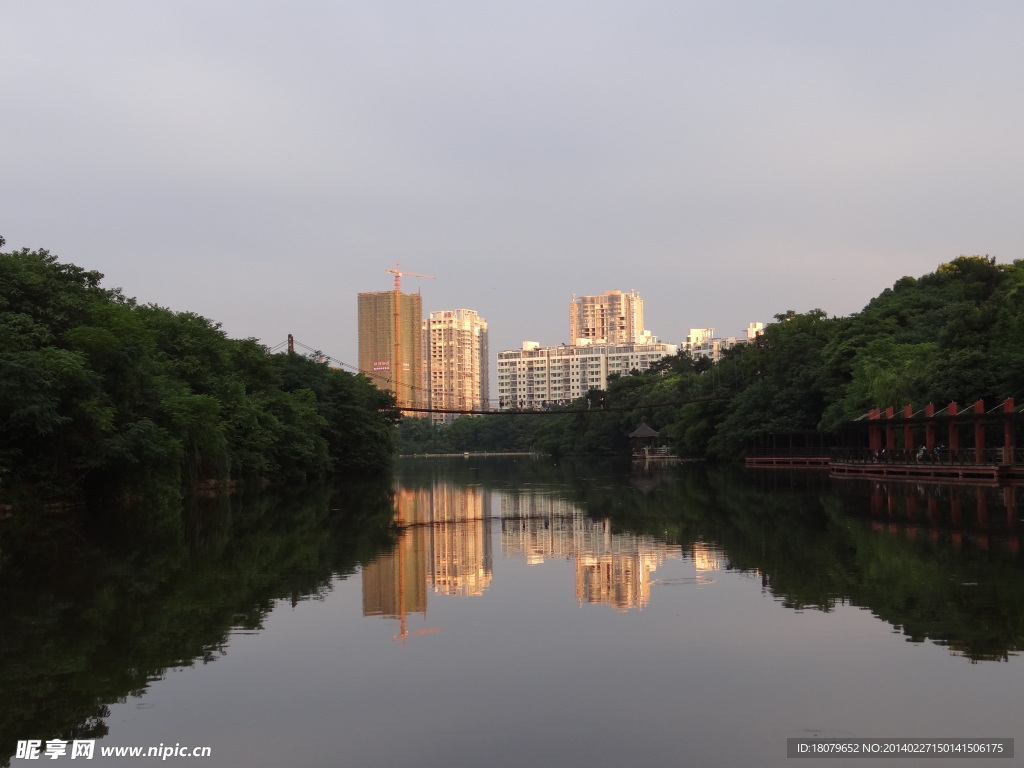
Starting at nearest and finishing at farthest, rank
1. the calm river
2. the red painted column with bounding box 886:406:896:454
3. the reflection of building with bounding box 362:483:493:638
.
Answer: the calm river → the reflection of building with bounding box 362:483:493:638 → the red painted column with bounding box 886:406:896:454

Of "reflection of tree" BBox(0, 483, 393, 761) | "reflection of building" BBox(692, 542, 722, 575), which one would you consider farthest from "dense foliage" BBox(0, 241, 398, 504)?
"reflection of building" BBox(692, 542, 722, 575)

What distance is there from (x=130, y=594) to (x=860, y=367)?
143 feet

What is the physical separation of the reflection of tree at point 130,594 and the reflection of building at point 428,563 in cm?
59

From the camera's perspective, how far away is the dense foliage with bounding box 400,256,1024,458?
37.8m

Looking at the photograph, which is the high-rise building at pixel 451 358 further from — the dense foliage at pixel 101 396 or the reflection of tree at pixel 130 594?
the reflection of tree at pixel 130 594

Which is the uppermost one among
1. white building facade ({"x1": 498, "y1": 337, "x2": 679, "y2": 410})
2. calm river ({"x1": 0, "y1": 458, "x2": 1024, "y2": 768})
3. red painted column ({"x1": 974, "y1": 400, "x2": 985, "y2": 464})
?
white building facade ({"x1": 498, "y1": 337, "x2": 679, "y2": 410})

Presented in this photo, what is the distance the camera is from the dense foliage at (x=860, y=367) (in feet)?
124

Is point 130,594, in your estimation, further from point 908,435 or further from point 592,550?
point 908,435

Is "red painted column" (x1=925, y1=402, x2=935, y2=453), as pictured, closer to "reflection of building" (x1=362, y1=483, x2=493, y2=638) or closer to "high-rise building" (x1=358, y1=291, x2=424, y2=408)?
"reflection of building" (x1=362, y1=483, x2=493, y2=638)

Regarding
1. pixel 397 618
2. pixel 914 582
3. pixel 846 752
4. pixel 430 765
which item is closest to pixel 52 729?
pixel 430 765

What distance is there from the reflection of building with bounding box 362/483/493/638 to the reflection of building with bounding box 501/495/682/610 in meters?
0.71

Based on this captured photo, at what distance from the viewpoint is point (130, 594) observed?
12.1 metres

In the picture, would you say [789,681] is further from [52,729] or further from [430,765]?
[52,729]

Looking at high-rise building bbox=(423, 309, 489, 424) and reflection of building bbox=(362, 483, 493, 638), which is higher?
high-rise building bbox=(423, 309, 489, 424)
